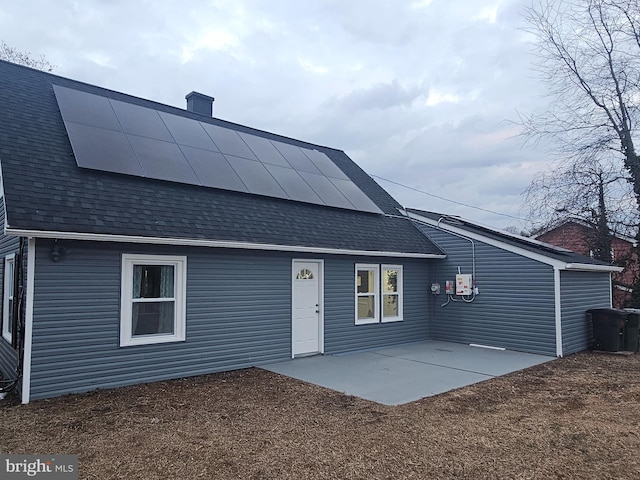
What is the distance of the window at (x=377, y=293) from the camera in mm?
10188

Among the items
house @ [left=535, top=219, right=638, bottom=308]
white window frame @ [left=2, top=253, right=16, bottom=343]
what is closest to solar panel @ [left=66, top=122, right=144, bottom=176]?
white window frame @ [left=2, top=253, right=16, bottom=343]

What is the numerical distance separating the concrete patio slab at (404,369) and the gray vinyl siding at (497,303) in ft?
1.46

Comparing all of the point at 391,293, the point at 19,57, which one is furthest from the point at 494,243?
the point at 19,57

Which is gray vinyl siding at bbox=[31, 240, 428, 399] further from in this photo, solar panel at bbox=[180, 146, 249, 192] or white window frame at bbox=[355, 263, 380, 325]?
solar panel at bbox=[180, 146, 249, 192]

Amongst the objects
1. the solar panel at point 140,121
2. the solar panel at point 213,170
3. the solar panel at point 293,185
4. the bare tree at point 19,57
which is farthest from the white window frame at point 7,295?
the bare tree at point 19,57

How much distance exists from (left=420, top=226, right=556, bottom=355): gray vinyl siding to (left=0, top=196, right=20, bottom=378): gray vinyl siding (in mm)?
9136

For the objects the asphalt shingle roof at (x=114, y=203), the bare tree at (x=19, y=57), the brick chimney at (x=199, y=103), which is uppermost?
the bare tree at (x=19, y=57)

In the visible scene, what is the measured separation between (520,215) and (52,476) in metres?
16.4

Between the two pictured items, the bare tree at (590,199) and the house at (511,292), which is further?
the bare tree at (590,199)

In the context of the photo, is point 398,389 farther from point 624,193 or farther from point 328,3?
point 624,193

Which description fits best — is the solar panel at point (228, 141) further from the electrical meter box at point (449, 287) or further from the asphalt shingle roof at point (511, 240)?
the electrical meter box at point (449, 287)

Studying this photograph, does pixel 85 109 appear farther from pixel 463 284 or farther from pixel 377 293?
pixel 463 284

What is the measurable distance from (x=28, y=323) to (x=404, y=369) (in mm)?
5903

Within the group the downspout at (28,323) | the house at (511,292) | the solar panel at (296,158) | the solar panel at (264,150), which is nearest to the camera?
the downspout at (28,323)
